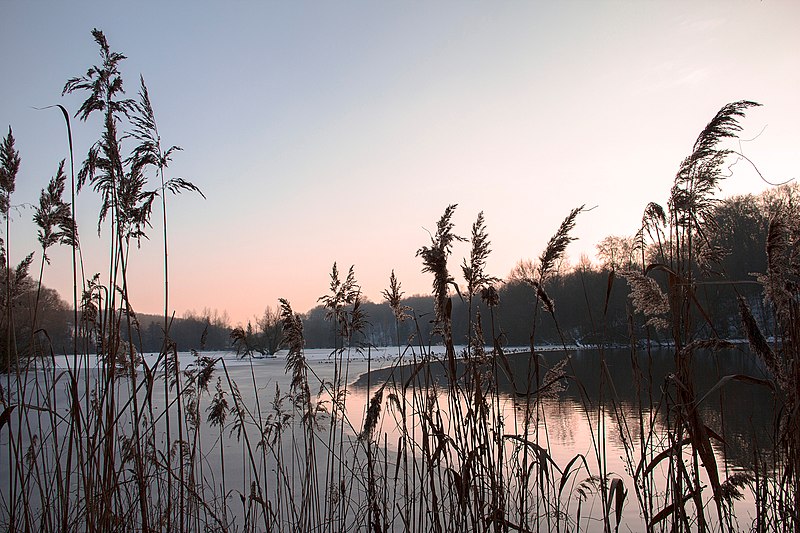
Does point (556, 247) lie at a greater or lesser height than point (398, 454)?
greater

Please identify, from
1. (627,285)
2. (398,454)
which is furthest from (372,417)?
(627,285)

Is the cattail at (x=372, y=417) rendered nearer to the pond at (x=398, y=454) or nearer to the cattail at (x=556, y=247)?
the pond at (x=398, y=454)

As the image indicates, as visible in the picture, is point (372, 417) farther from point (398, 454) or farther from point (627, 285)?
point (627, 285)

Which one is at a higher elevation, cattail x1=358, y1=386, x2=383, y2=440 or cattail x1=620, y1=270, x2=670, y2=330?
cattail x1=620, y1=270, x2=670, y2=330

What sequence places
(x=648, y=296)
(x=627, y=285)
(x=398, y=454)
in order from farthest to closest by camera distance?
(x=627, y=285) < (x=398, y=454) < (x=648, y=296)

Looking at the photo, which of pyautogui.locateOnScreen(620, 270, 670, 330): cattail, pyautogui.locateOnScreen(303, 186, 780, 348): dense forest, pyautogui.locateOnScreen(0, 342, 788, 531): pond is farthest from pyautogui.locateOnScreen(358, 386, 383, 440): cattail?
pyautogui.locateOnScreen(620, 270, 670, 330): cattail

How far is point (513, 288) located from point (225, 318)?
97.5 meters

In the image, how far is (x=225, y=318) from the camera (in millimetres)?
144125

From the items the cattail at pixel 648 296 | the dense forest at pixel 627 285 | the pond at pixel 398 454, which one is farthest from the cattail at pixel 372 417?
the cattail at pixel 648 296

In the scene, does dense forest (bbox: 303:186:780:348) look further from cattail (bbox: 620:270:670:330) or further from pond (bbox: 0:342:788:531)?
pond (bbox: 0:342:788:531)

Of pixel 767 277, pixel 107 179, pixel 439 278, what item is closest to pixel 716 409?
pixel 767 277

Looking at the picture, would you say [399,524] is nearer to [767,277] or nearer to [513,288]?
[767,277]

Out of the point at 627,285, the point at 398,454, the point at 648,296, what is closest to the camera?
the point at 648,296

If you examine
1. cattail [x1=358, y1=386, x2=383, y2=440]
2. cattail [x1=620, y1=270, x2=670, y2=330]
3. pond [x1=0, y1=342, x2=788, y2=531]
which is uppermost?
cattail [x1=620, y1=270, x2=670, y2=330]
